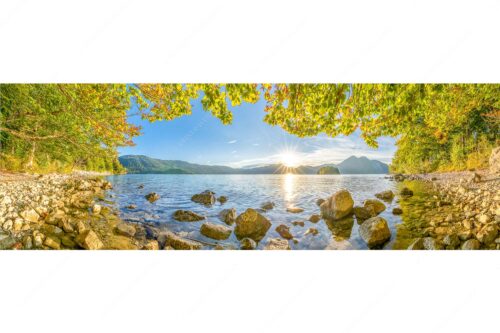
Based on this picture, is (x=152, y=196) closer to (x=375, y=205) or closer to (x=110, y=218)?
(x=110, y=218)

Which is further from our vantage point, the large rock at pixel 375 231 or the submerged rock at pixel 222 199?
the submerged rock at pixel 222 199

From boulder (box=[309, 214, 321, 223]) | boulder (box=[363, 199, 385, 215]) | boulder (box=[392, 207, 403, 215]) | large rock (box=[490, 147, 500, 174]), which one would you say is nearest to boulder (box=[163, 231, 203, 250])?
boulder (box=[309, 214, 321, 223])

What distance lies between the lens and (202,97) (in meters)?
2.72

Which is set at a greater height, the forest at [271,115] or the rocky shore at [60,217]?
the forest at [271,115]

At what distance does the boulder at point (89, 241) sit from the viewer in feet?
8.32

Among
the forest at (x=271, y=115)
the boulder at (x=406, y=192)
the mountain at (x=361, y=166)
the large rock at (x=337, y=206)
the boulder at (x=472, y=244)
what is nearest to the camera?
the boulder at (x=472, y=244)

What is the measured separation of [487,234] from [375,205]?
126cm

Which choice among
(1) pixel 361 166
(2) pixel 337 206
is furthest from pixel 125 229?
(1) pixel 361 166

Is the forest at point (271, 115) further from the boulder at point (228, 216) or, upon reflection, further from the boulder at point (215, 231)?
the boulder at point (215, 231)

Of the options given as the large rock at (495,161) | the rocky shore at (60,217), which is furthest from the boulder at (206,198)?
the large rock at (495,161)

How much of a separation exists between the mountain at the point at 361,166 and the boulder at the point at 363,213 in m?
0.55

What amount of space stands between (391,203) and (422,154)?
1128mm
